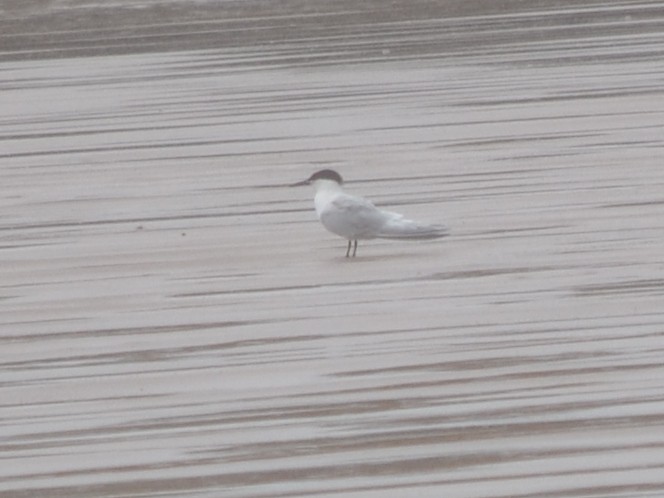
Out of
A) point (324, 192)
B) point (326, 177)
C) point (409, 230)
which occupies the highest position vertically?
point (326, 177)

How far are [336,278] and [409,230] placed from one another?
549mm

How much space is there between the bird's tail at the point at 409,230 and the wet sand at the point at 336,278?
0.25ft

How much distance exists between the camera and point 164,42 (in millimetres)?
15531

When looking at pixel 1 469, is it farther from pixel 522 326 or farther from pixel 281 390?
pixel 522 326

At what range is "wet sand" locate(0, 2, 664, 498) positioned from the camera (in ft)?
16.6

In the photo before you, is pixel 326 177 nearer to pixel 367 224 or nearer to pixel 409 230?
pixel 367 224

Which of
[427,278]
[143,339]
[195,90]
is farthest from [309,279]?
[195,90]

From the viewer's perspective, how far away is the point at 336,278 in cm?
741

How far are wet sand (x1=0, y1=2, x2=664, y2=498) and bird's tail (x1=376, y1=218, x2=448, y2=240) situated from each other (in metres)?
0.08

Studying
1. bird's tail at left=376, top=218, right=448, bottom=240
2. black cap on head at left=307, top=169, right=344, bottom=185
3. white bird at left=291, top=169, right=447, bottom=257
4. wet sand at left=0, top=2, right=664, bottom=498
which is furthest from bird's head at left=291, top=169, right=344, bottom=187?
bird's tail at left=376, top=218, right=448, bottom=240

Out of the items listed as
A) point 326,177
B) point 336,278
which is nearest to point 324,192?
point 326,177

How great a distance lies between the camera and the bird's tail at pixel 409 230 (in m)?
7.83

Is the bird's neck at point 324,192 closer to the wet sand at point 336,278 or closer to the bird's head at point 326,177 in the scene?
the bird's head at point 326,177

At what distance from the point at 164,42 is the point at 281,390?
10.0 metres
